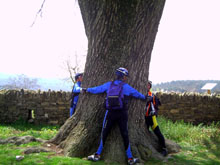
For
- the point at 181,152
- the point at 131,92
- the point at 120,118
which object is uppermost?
the point at 131,92

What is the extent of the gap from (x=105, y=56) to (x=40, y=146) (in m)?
2.44

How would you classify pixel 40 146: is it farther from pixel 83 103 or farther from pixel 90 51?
pixel 90 51

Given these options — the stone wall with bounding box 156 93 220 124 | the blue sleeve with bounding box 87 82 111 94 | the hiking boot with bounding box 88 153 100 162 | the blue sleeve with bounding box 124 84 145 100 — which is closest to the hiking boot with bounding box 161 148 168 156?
the blue sleeve with bounding box 124 84 145 100

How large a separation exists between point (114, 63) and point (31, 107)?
712cm

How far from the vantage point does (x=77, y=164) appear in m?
3.81

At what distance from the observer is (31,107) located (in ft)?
34.1

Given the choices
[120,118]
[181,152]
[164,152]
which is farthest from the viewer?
[181,152]

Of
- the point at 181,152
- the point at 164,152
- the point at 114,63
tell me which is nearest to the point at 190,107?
the point at 181,152

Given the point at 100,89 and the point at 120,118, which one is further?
the point at 100,89

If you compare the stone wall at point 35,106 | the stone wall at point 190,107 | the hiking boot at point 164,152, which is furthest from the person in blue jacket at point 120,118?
the stone wall at point 190,107

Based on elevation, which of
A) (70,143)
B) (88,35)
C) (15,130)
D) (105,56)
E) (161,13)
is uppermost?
(161,13)

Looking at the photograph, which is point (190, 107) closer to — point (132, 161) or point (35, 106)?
point (35, 106)

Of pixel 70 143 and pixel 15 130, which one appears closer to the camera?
pixel 70 143

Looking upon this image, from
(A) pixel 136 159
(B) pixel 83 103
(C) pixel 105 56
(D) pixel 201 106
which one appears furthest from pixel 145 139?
(D) pixel 201 106
